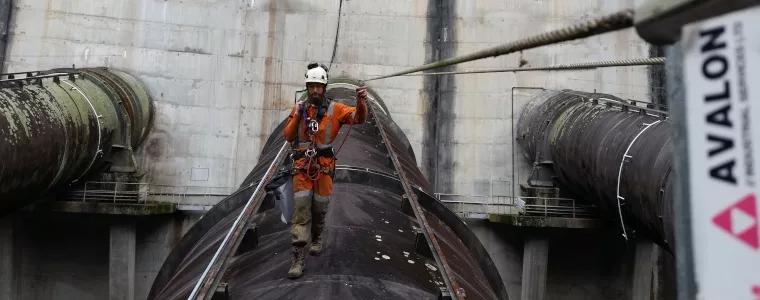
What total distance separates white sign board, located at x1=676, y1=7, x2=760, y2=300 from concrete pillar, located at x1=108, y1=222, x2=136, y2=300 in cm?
1303

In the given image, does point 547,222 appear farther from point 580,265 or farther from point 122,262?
point 122,262

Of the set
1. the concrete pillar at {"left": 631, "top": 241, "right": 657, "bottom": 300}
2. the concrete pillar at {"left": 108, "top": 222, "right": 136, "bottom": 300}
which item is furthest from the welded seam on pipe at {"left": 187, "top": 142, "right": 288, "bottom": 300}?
the concrete pillar at {"left": 631, "top": 241, "right": 657, "bottom": 300}

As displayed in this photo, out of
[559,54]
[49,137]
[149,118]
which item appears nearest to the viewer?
[49,137]

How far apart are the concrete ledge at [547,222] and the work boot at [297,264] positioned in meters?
10.4

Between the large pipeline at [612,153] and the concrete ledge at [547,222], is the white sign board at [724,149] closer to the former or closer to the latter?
the large pipeline at [612,153]

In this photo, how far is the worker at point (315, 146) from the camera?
153 inches

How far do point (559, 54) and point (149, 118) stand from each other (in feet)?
33.7

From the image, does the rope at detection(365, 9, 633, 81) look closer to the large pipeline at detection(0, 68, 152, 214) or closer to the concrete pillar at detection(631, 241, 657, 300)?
the large pipeline at detection(0, 68, 152, 214)

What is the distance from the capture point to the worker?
153 inches

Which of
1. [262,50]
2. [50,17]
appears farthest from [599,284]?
[50,17]

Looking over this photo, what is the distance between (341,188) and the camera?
17.3 feet

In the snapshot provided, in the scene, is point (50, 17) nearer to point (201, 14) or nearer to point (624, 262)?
point (201, 14)

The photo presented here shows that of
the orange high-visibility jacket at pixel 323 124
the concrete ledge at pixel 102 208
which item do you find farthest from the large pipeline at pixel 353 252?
the concrete ledge at pixel 102 208

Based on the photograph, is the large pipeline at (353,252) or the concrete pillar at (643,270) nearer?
the large pipeline at (353,252)
